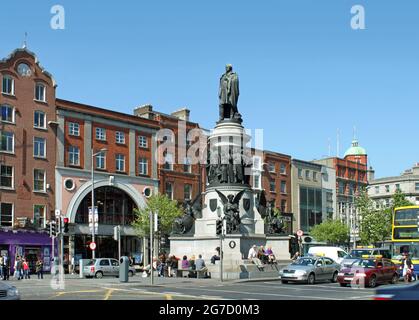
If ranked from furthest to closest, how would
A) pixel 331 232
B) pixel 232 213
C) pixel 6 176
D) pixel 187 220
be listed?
pixel 331 232 → pixel 6 176 → pixel 187 220 → pixel 232 213

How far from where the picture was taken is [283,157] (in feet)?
292

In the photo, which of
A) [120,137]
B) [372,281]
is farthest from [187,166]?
[372,281]

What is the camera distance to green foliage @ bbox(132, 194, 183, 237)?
62.2m

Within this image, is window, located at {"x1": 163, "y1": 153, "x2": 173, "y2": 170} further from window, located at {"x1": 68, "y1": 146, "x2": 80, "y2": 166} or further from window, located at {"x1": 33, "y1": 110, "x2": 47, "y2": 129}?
window, located at {"x1": 33, "y1": 110, "x2": 47, "y2": 129}

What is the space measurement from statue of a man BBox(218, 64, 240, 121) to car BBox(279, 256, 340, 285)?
13005 millimetres

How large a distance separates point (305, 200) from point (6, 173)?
47962 mm

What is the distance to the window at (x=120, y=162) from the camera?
66.6 meters

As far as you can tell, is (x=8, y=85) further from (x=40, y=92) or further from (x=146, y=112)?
(x=146, y=112)

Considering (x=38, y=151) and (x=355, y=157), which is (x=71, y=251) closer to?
(x=38, y=151)

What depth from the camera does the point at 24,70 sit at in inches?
2311

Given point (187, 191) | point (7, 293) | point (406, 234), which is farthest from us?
point (187, 191)

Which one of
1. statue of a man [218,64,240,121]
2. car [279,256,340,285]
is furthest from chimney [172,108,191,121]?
car [279,256,340,285]

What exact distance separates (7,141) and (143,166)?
17524 millimetres
